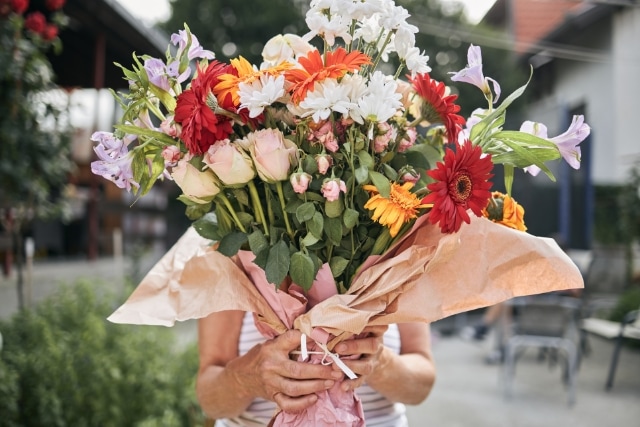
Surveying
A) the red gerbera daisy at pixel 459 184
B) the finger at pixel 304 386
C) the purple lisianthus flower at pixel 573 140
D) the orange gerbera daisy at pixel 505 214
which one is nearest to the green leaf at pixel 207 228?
the finger at pixel 304 386

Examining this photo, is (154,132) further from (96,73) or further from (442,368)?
(96,73)

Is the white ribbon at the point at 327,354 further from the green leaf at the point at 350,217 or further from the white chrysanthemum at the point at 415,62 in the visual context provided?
the white chrysanthemum at the point at 415,62

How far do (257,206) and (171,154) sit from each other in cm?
18

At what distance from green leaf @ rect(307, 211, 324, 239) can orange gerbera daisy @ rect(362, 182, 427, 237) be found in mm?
82

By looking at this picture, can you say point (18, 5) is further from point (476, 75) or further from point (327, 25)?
point (476, 75)

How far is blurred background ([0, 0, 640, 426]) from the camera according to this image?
9.61 ft

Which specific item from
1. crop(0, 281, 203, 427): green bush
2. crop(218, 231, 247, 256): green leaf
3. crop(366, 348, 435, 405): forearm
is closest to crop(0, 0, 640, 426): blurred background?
crop(0, 281, 203, 427): green bush

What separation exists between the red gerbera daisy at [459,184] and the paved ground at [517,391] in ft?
11.3

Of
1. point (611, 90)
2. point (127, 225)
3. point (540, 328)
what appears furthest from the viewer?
point (127, 225)

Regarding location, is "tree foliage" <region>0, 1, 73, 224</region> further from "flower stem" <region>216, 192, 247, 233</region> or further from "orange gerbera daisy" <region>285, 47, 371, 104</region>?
"orange gerbera daisy" <region>285, 47, 371, 104</region>

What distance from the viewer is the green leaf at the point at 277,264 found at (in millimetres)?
1088

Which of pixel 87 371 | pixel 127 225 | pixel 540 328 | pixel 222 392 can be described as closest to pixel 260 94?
pixel 222 392

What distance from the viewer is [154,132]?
1.14m

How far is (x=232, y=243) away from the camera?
3.80 feet
